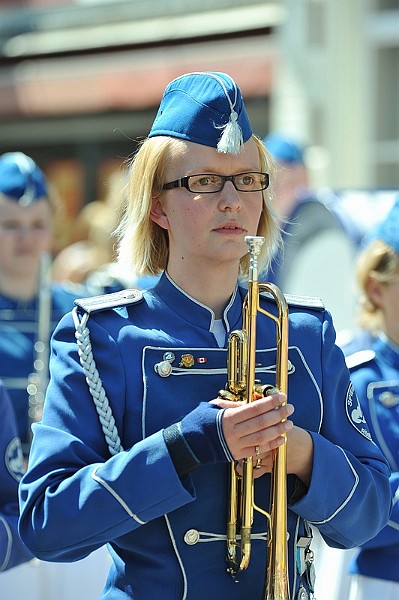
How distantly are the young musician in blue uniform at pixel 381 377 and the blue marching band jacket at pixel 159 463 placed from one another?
0.91 m

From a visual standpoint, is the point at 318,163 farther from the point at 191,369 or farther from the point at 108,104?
the point at 191,369

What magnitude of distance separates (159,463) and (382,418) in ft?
4.63

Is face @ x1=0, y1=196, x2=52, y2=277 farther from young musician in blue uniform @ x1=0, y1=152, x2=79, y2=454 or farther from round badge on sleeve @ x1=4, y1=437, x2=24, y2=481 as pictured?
round badge on sleeve @ x1=4, y1=437, x2=24, y2=481

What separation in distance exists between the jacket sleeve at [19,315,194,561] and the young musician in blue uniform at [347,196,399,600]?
1.22 meters

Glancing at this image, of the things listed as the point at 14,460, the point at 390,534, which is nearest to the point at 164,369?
the point at 14,460

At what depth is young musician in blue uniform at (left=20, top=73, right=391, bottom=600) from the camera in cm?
236

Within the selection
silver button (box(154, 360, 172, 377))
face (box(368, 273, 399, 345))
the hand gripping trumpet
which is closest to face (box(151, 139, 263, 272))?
the hand gripping trumpet

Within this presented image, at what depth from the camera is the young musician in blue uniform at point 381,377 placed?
349 centimetres

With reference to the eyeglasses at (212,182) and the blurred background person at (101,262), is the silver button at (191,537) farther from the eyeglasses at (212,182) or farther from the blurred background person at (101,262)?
the blurred background person at (101,262)

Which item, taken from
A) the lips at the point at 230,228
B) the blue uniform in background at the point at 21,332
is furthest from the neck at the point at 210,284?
the blue uniform in background at the point at 21,332

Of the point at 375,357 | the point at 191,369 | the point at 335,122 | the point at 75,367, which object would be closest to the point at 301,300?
the point at 191,369

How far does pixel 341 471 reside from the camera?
250cm

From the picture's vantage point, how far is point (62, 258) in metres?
9.52

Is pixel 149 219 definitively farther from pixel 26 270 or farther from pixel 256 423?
pixel 26 270
